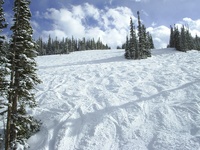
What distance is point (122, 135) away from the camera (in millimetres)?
11422

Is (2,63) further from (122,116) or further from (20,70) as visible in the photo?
(122,116)

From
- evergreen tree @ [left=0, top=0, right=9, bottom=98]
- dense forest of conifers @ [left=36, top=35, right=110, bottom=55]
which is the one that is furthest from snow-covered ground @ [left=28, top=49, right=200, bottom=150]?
dense forest of conifers @ [left=36, top=35, right=110, bottom=55]

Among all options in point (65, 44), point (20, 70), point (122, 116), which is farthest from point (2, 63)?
point (65, 44)

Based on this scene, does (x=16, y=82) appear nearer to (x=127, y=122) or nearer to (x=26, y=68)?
(x=26, y=68)

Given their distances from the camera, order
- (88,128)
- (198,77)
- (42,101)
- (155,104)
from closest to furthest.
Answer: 1. (88,128)
2. (155,104)
3. (42,101)
4. (198,77)

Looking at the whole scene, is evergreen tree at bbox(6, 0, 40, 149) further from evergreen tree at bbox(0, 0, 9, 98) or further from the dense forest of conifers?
the dense forest of conifers

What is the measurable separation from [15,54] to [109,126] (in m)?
7.61

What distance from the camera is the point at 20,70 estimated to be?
10703mm

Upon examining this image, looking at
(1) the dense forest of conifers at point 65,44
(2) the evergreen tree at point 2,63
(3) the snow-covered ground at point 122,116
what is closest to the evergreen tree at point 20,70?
(2) the evergreen tree at point 2,63

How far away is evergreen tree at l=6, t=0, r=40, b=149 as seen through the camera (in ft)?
33.4

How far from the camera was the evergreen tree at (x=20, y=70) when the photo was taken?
10.2 m

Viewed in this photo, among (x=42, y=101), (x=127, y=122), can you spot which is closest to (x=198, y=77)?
(x=127, y=122)

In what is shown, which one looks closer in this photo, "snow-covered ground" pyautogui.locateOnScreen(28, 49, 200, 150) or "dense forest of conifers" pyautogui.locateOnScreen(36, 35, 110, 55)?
"snow-covered ground" pyautogui.locateOnScreen(28, 49, 200, 150)

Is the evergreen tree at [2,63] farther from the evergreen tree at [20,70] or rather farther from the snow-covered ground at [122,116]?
the snow-covered ground at [122,116]
